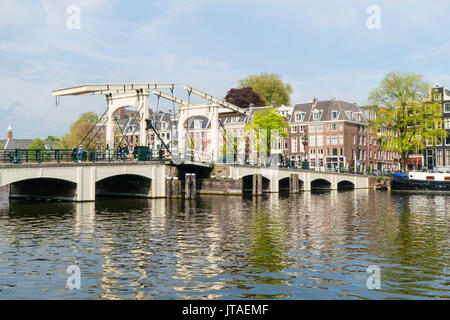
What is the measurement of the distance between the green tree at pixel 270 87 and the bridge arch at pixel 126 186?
47581 mm

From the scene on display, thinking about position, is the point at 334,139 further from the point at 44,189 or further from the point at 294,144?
the point at 44,189

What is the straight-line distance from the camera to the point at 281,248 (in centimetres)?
1173

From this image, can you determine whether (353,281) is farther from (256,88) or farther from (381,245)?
(256,88)

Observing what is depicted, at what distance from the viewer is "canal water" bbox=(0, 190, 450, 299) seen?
7.60 metres

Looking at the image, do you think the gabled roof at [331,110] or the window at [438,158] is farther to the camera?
the gabled roof at [331,110]

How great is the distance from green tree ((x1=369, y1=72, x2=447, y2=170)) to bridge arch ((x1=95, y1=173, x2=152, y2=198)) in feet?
98.2

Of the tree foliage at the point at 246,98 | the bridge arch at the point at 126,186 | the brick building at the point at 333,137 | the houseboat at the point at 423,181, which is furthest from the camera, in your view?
the tree foliage at the point at 246,98

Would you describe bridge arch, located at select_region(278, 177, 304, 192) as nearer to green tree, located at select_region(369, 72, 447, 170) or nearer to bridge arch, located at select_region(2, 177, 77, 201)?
green tree, located at select_region(369, 72, 447, 170)

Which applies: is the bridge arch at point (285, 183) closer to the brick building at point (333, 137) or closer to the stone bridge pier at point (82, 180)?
the brick building at point (333, 137)

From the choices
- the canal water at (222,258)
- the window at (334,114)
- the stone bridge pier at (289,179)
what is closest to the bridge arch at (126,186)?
the stone bridge pier at (289,179)

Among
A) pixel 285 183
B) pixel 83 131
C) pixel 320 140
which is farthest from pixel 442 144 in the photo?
pixel 83 131

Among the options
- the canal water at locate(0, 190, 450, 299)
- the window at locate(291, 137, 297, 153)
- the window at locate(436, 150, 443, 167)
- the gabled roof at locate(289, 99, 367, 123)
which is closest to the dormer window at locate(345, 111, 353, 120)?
the gabled roof at locate(289, 99, 367, 123)

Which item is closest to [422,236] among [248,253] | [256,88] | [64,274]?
[248,253]

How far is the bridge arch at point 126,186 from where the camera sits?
104ft
